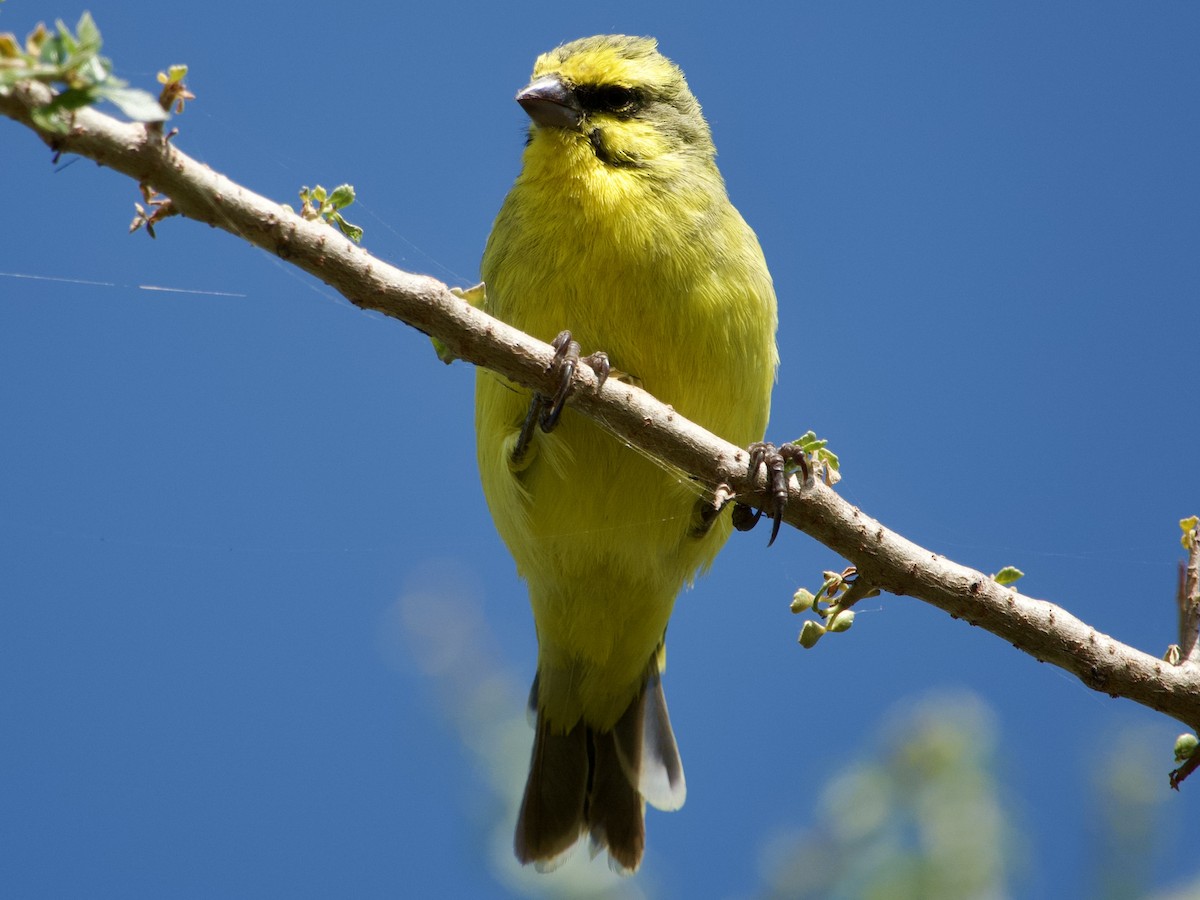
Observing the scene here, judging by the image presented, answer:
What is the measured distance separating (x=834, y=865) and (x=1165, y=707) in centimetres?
88

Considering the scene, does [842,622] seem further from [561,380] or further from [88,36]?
[88,36]

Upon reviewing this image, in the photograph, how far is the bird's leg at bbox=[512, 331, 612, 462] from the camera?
2.57 metres

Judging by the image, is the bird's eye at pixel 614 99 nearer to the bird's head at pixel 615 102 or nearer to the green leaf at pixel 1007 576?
the bird's head at pixel 615 102

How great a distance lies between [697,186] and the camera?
12.1ft

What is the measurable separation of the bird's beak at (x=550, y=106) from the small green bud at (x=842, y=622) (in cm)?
181

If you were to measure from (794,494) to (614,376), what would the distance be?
2.44 ft

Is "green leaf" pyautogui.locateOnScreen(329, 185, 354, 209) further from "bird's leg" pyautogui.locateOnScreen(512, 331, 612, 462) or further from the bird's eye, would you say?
the bird's eye

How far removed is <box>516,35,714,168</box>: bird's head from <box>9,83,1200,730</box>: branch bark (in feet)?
4.10

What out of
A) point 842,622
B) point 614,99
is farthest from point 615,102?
point 842,622

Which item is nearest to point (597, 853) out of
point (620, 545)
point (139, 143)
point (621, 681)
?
point (621, 681)

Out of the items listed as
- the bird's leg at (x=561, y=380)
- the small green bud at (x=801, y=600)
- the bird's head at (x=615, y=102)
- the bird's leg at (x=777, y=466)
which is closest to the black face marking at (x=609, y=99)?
the bird's head at (x=615, y=102)

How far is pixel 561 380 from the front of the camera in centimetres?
258

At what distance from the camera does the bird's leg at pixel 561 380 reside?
2574 millimetres

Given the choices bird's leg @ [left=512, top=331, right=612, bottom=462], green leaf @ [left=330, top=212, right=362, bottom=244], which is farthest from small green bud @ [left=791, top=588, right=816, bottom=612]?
green leaf @ [left=330, top=212, right=362, bottom=244]
